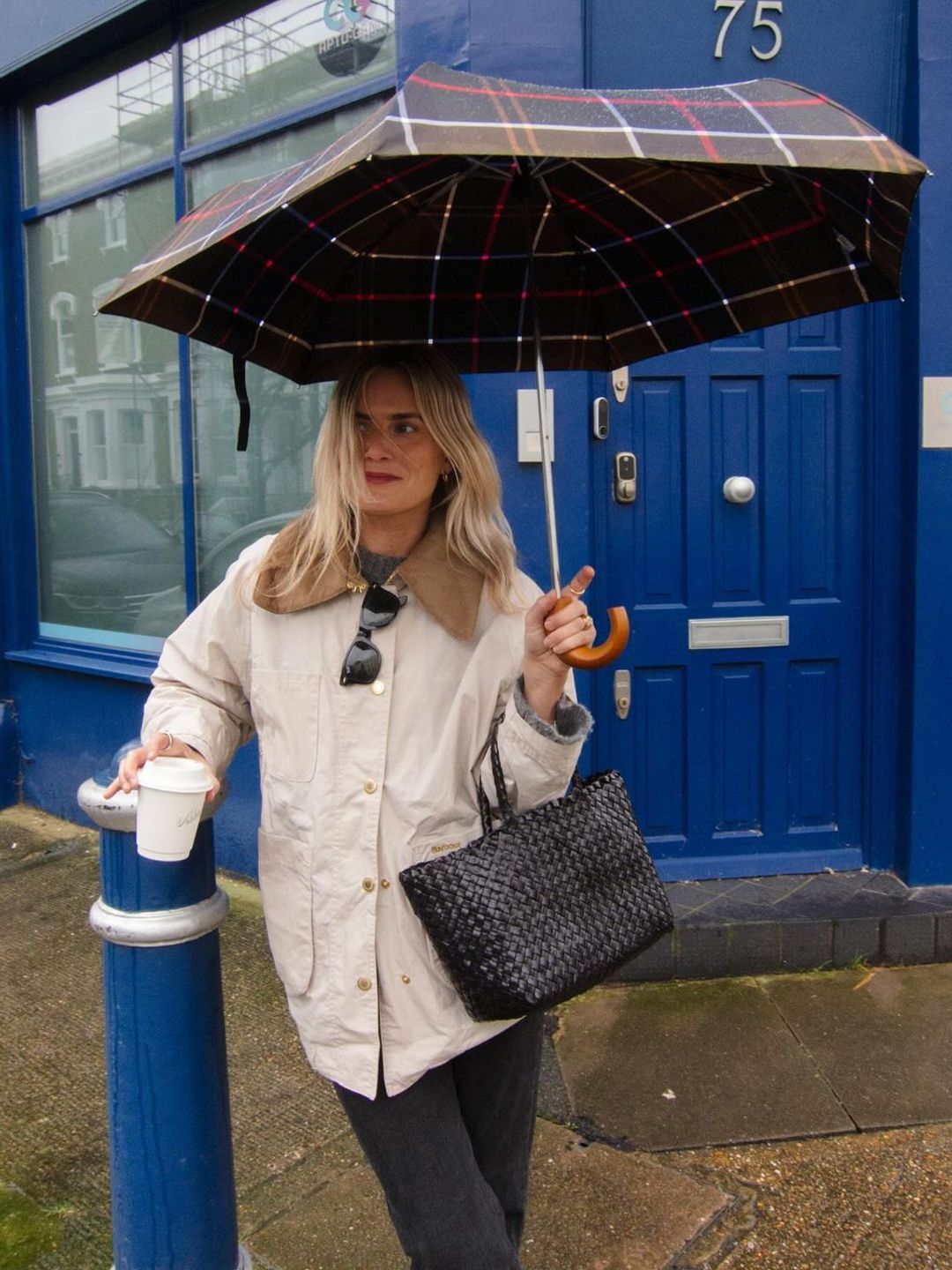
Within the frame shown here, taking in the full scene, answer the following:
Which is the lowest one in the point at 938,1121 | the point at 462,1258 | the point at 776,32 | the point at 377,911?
the point at 938,1121

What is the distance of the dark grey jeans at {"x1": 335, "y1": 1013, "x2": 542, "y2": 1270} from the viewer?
1.87 m

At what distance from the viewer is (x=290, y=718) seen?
196 cm

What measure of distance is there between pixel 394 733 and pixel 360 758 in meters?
0.07

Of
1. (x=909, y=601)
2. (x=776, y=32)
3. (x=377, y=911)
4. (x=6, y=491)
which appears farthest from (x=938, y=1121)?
(x=6, y=491)

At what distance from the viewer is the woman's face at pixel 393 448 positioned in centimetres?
203

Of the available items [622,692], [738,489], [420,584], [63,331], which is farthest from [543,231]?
[63,331]

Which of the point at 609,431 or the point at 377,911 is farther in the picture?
the point at 609,431

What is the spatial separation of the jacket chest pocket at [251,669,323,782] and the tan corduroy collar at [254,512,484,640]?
12cm

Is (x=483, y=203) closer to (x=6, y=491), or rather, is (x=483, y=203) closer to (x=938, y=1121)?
(x=938, y=1121)

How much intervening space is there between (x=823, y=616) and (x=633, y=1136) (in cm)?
211

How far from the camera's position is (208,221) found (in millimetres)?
1918

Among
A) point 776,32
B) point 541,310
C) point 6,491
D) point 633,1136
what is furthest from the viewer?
point 6,491

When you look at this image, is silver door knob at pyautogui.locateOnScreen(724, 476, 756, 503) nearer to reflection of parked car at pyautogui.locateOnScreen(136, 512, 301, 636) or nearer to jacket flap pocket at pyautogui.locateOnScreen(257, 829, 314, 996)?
reflection of parked car at pyautogui.locateOnScreen(136, 512, 301, 636)

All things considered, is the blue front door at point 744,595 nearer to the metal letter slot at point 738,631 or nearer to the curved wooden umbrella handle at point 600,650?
the metal letter slot at point 738,631
